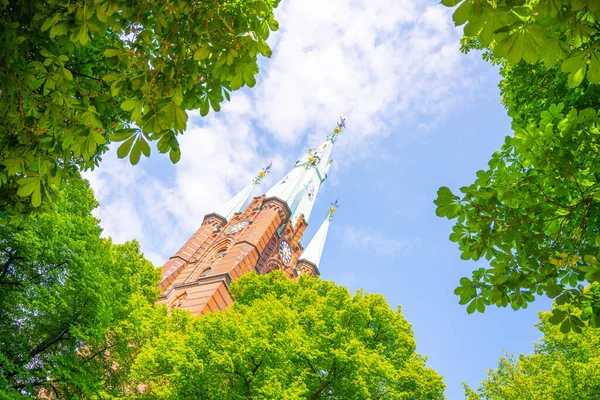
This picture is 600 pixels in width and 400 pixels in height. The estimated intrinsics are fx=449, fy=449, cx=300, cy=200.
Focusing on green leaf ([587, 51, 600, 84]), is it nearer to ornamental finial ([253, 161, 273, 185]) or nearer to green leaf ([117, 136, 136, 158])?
green leaf ([117, 136, 136, 158])

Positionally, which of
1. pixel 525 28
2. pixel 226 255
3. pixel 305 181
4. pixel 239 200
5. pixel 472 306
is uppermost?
pixel 305 181

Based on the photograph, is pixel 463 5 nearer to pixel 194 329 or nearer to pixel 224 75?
pixel 224 75

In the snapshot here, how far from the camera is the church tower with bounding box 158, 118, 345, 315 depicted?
1332 inches

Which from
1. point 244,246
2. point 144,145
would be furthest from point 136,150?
point 244,246

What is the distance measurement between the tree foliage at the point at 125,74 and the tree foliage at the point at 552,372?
1124cm

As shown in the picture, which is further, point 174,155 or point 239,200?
point 239,200

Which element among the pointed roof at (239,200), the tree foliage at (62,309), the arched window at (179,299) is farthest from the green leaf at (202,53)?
the pointed roof at (239,200)

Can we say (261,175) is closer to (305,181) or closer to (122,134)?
(305,181)

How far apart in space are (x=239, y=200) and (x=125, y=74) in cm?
4983

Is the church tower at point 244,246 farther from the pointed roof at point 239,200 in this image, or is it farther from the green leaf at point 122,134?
the green leaf at point 122,134

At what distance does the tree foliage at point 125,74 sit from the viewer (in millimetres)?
3160

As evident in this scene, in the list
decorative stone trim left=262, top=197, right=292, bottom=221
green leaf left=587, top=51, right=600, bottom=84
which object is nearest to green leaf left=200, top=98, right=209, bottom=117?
green leaf left=587, top=51, right=600, bottom=84

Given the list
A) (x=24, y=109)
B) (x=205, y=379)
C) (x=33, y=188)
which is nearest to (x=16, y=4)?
(x=24, y=109)

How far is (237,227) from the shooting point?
44094 millimetres
